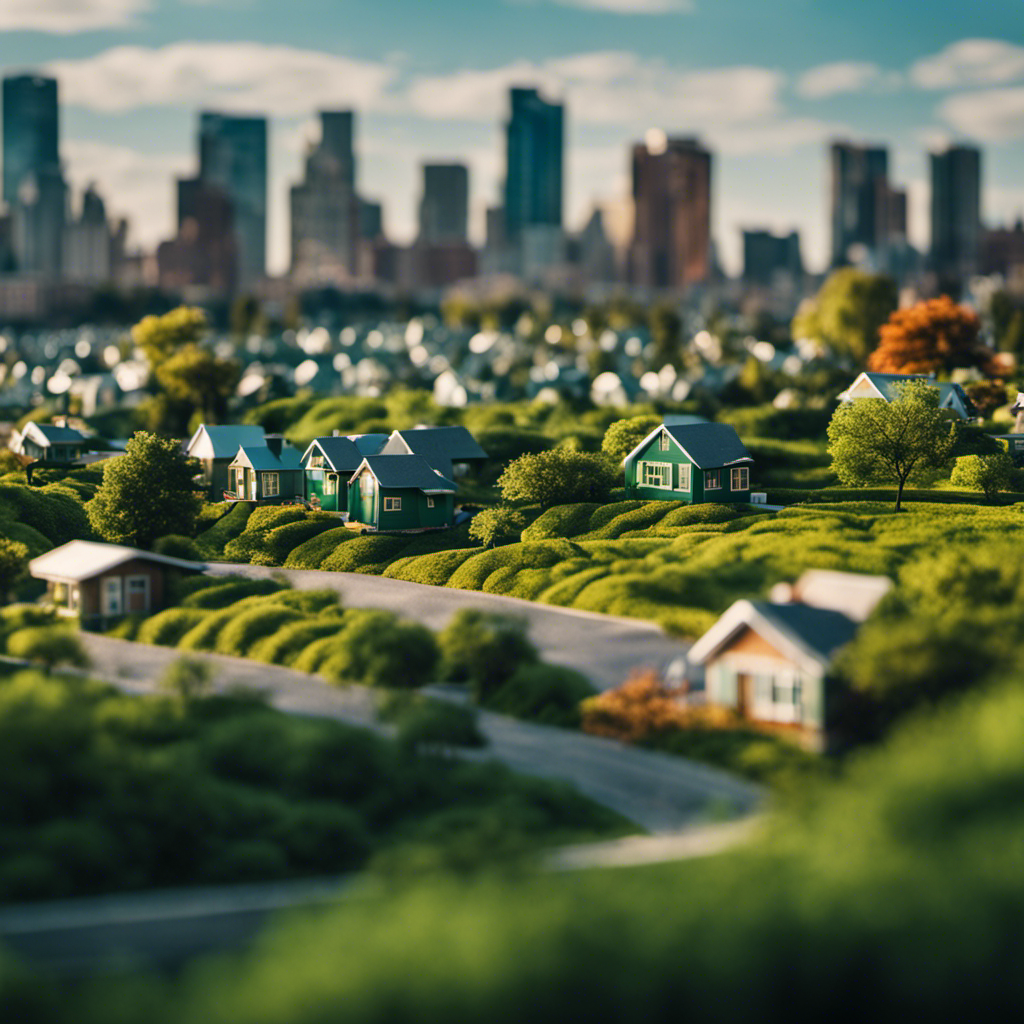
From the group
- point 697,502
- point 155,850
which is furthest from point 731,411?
point 155,850

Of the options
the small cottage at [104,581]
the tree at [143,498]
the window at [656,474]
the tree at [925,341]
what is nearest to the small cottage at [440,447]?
the window at [656,474]

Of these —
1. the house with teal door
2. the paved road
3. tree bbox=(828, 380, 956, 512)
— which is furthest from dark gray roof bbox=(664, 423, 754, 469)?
the paved road

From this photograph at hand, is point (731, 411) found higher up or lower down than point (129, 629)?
higher up

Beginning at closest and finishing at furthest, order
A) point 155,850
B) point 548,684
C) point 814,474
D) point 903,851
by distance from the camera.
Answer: point 903,851 < point 155,850 < point 548,684 < point 814,474

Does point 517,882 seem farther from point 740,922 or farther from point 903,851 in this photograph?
point 903,851

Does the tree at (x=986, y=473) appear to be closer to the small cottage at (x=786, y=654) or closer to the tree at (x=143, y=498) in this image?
the small cottage at (x=786, y=654)

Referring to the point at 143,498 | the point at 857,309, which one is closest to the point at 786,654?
the point at 143,498

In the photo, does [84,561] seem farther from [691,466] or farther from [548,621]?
[691,466]
